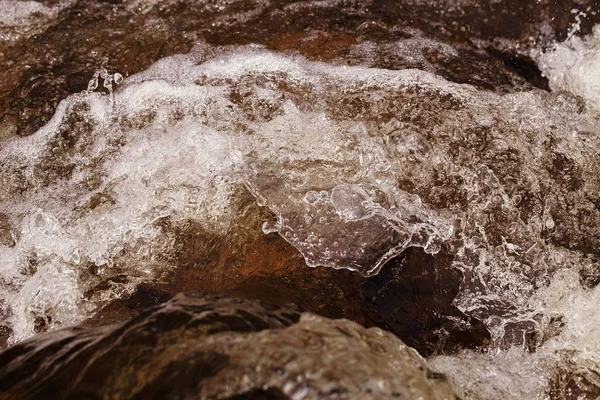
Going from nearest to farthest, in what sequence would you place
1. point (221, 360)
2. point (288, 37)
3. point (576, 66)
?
point (221, 360) → point (576, 66) → point (288, 37)

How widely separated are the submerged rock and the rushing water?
32 centimetres

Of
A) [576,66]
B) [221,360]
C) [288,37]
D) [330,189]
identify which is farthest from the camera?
[288,37]

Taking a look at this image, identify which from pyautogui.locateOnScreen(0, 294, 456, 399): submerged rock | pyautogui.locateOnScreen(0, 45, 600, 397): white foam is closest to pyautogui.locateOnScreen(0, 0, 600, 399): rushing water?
pyautogui.locateOnScreen(0, 45, 600, 397): white foam

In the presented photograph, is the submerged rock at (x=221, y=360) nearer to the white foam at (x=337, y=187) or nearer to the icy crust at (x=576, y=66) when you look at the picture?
the white foam at (x=337, y=187)

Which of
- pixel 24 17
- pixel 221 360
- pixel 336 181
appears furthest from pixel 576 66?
pixel 24 17

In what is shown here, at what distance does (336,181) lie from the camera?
189 cm

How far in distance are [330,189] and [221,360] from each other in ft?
2.63

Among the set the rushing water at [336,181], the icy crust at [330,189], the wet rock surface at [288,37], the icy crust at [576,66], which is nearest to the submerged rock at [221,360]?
the rushing water at [336,181]

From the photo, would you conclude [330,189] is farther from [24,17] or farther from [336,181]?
[24,17]

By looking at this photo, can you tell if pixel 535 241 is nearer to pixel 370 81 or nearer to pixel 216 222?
pixel 370 81

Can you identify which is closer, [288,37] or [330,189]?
[330,189]

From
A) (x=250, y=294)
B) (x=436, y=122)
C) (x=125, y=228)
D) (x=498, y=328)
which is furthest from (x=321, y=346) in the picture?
(x=436, y=122)

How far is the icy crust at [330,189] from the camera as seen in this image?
185 centimetres

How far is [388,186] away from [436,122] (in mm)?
311
